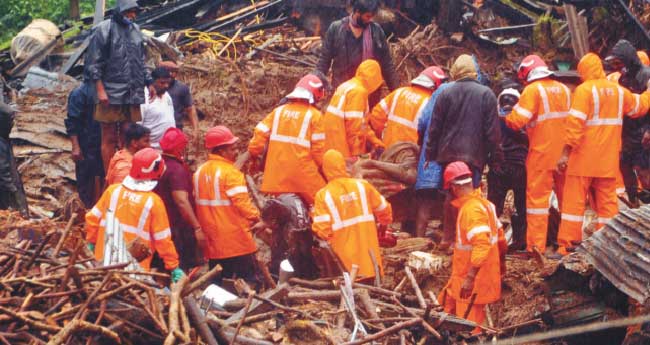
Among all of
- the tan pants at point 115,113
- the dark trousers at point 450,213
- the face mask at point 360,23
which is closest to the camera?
the dark trousers at point 450,213

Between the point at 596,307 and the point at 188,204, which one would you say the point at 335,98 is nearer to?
the point at 188,204

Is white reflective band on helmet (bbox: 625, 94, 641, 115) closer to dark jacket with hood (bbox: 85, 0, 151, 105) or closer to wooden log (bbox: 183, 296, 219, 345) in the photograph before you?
dark jacket with hood (bbox: 85, 0, 151, 105)

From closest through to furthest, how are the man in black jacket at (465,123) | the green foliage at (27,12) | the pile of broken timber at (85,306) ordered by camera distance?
the pile of broken timber at (85,306) → the man in black jacket at (465,123) → the green foliage at (27,12)

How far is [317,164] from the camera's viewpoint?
9.48 meters

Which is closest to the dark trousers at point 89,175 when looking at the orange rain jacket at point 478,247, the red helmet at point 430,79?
the red helmet at point 430,79

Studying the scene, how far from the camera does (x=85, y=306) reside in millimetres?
4961

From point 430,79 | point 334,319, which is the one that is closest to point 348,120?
point 430,79

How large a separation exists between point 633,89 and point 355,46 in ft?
11.0

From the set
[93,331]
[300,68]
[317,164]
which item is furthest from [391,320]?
[300,68]

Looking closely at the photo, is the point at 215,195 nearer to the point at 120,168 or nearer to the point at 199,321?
the point at 120,168

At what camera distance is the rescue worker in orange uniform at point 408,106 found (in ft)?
32.1

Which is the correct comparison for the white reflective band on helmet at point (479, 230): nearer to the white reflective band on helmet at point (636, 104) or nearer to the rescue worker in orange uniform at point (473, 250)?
the rescue worker in orange uniform at point (473, 250)

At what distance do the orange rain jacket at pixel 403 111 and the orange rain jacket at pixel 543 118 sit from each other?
1.04m

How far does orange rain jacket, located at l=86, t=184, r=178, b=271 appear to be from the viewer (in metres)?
7.42
